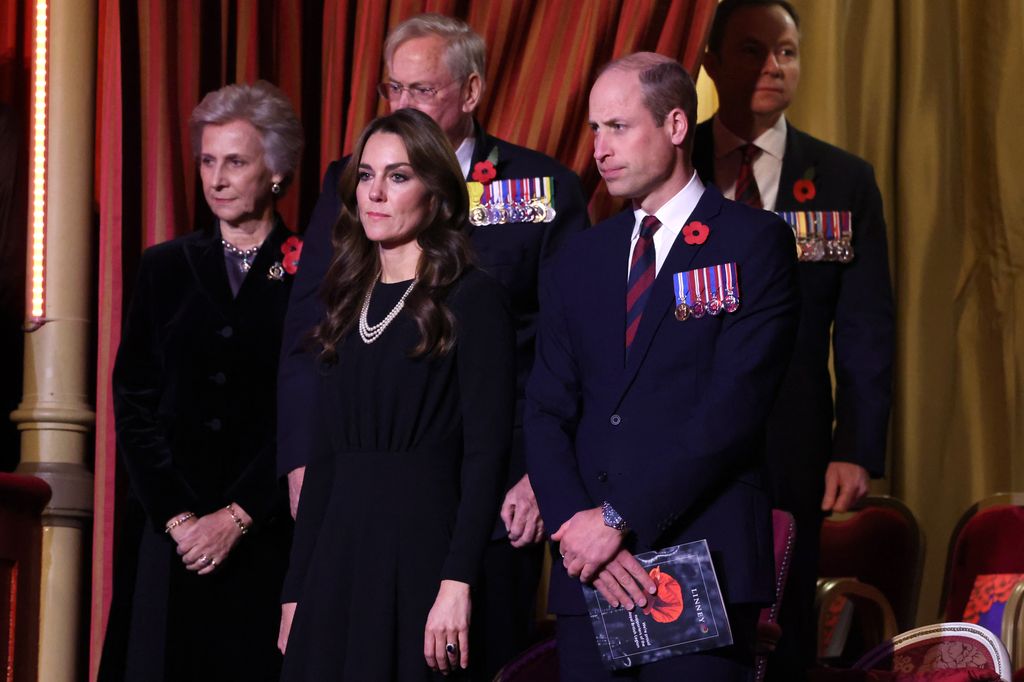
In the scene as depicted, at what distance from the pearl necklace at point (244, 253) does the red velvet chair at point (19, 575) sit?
3.41 ft

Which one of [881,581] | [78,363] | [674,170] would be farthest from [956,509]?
[78,363]

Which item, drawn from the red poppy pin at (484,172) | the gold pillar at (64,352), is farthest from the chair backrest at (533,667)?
the gold pillar at (64,352)

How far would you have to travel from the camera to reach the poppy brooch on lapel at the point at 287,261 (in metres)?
3.67

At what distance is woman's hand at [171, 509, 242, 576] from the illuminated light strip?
133cm

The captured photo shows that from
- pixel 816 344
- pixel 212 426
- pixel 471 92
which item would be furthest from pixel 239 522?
pixel 816 344

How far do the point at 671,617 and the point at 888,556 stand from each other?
7.37ft

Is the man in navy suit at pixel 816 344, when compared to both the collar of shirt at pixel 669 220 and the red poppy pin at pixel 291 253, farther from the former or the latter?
the red poppy pin at pixel 291 253

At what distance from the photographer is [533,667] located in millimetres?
3041

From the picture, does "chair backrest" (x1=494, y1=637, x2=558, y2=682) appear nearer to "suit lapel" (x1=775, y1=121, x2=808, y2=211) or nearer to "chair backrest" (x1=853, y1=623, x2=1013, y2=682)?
"chair backrest" (x1=853, y1=623, x2=1013, y2=682)

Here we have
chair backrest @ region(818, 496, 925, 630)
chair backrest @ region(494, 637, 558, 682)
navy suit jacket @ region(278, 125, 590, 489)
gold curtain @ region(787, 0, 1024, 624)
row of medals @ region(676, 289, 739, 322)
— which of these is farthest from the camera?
gold curtain @ region(787, 0, 1024, 624)

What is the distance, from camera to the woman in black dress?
8.73 ft

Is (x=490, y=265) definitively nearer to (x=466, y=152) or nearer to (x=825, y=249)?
(x=466, y=152)

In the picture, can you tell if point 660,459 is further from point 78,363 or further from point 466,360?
point 78,363

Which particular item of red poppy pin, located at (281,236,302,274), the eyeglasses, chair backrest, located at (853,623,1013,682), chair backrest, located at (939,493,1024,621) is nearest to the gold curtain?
chair backrest, located at (939,493,1024,621)
